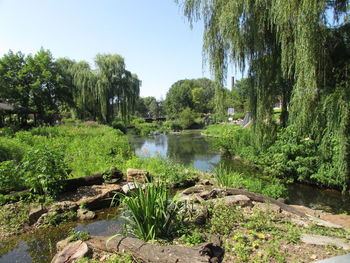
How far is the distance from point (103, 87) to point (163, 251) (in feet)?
66.3

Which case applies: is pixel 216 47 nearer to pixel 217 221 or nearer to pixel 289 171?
pixel 289 171

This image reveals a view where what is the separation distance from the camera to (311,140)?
7.11 m

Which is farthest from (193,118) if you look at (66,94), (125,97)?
(66,94)

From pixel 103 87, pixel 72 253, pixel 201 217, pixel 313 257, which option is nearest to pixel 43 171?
pixel 72 253

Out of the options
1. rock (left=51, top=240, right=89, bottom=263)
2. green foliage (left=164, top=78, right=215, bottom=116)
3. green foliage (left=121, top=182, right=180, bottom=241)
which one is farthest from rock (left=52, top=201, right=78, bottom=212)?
green foliage (left=164, top=78, right=215, bottom=116)

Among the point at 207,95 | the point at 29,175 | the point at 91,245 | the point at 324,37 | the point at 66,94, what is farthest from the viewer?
the point at 207,95

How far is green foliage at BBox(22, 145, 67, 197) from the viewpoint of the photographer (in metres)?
4.22

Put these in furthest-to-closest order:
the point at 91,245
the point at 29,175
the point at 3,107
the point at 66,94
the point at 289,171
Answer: the point at 66,94 < the point at 3,107 < the point at 289,171 < the point at 29,175 < the point at 91,245

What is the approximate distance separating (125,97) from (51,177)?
1888 centimetres

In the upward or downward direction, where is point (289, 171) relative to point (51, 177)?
downward

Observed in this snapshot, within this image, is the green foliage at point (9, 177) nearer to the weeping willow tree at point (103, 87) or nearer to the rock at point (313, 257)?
the rock at point (313, 257)

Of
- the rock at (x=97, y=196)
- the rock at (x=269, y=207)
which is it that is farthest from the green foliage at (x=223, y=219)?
the rock at (x=97, y=196)

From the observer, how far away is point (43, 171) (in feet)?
13.9

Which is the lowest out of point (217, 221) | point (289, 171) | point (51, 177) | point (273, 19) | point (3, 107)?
point (289, 171)
